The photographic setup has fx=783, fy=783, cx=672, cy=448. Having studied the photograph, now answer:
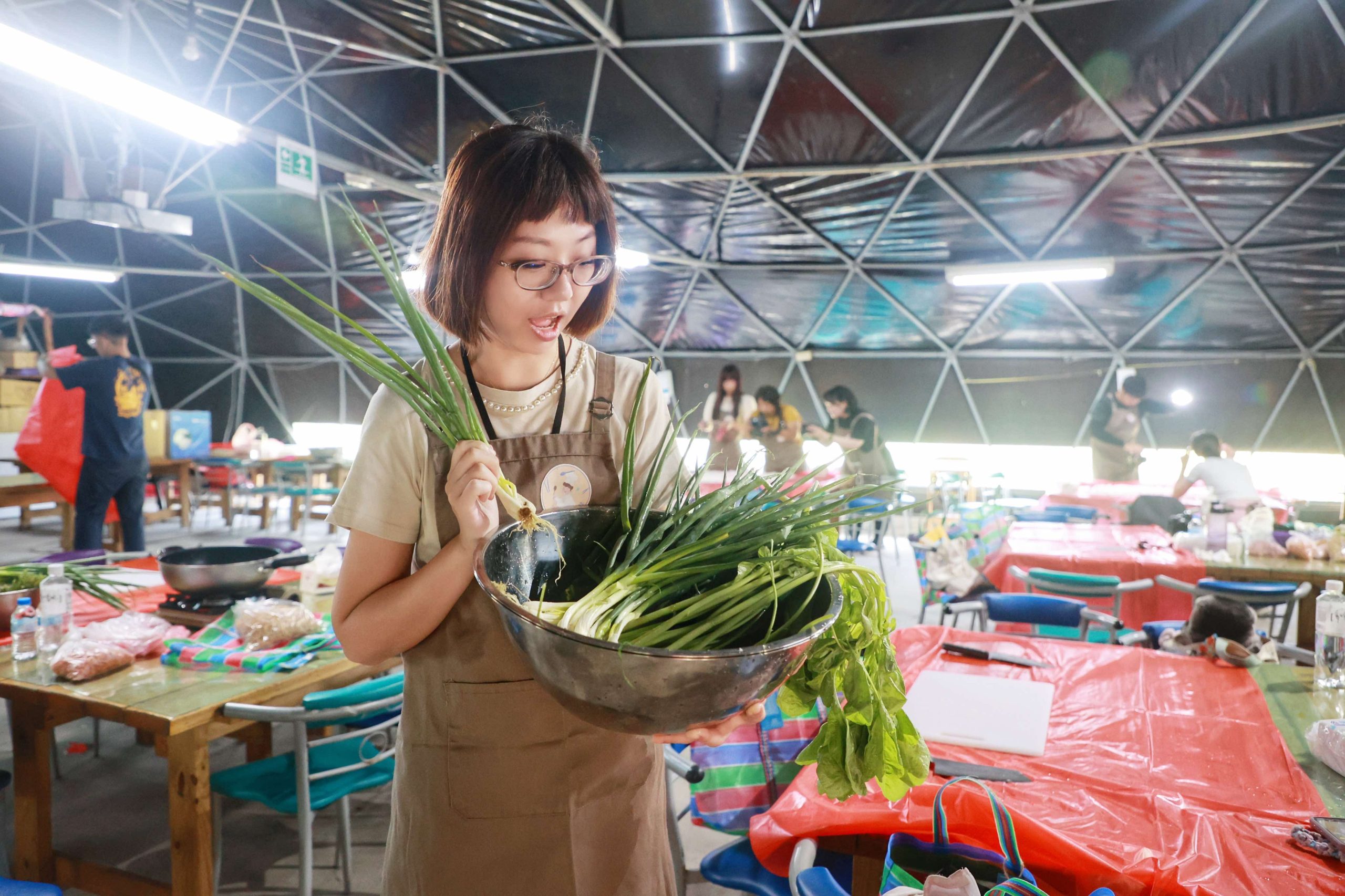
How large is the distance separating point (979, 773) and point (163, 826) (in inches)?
128

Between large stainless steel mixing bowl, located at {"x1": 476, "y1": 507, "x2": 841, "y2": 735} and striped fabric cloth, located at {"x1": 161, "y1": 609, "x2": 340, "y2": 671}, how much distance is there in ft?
5.72

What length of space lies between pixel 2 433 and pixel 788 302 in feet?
35.1

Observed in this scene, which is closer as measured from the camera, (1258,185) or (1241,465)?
(1241,465)

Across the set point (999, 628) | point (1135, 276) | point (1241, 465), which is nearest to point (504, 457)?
point (999, 628)

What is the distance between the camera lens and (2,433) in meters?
10.4

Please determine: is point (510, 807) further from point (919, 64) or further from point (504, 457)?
point (919, 64)

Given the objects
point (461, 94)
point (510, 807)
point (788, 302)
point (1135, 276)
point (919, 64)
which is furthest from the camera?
point (788, 302)

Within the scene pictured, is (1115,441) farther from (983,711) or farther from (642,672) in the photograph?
(642,672)

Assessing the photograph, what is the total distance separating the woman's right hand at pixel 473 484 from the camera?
2.96 feet

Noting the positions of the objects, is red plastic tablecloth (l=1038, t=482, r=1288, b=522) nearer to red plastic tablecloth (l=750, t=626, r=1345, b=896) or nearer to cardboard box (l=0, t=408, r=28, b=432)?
red plastic tablecloth (l=750, t=626, r=1345, b=896)

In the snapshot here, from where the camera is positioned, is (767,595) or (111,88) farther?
(111,88)

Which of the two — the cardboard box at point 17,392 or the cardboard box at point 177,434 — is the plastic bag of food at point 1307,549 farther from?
the cardboard box at point 17,392

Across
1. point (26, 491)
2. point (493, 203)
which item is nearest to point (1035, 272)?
point (493, 203)

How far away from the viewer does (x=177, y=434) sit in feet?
32.1
